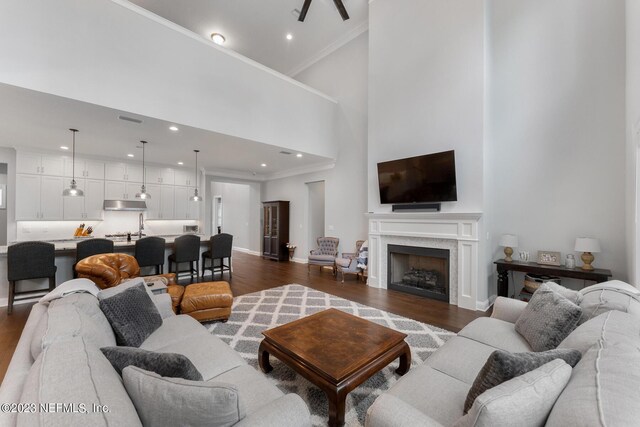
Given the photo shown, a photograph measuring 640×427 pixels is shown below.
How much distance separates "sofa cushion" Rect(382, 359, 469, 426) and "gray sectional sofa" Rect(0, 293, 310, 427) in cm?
59

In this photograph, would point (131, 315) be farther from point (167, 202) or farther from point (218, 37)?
point (218, 37)

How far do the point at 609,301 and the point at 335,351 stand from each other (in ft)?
6.18

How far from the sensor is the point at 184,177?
7.60 meters

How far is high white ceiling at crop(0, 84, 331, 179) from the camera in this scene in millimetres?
3318

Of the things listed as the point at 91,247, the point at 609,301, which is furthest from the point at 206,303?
the point at 609,301

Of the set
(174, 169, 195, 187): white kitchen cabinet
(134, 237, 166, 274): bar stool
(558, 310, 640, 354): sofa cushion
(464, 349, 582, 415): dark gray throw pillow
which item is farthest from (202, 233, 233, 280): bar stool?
(558, 310, 640, 354): sofa cushion

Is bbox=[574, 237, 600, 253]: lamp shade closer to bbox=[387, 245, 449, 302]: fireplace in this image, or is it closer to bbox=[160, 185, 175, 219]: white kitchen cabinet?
bbox=[387, 245, 449, 302]: fireplace

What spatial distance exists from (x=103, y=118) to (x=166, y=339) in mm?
3471

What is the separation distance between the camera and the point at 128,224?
22.6ft

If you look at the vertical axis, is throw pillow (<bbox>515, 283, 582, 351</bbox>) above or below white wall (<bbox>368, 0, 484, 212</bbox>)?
below

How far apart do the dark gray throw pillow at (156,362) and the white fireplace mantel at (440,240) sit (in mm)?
4004

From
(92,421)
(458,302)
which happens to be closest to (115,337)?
(92,421)

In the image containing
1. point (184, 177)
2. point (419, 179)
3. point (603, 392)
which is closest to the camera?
point (603, 392)

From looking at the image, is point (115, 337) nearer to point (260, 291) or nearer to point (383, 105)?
point (260, 291)
